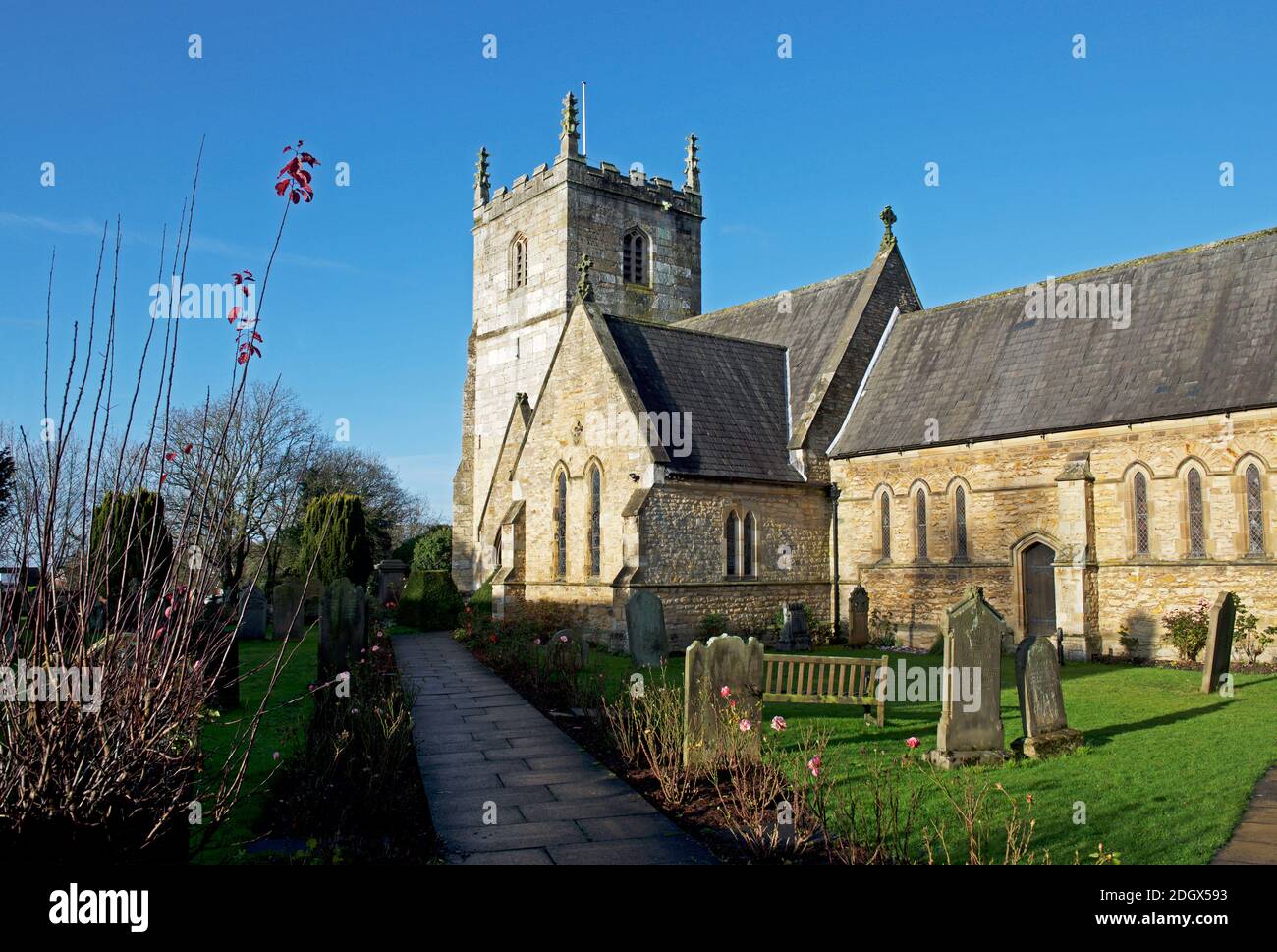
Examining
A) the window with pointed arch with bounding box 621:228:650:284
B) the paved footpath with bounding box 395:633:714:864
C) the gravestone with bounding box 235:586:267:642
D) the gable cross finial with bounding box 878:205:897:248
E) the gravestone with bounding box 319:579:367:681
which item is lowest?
the paved footpath with bounding box 395:633:714:864

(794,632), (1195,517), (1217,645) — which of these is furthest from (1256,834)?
(794,632)

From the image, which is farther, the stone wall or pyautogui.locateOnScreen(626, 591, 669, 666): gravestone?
the stone wall

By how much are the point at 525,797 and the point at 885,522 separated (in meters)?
16.7

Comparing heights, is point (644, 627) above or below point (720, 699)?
above

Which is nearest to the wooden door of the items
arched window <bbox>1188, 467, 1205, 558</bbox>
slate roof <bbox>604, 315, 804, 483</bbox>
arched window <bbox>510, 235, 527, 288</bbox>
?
arched window <bbox>1188, 467, 1205, 558</bbox>

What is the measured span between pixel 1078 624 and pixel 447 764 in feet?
47.3

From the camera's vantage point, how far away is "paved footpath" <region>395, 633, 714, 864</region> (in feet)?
21.7

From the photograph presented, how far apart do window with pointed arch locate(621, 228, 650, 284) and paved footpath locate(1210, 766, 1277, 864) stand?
103 feet

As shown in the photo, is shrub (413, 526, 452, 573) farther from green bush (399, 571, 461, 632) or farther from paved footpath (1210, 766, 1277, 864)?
paved footpath (1210, 766, 1277, 864)

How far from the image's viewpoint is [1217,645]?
1437 cm

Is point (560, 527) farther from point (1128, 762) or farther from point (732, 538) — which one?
point (1128, 762)

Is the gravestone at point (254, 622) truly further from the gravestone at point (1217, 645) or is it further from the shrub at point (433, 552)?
the shrub at point (433, 552)
